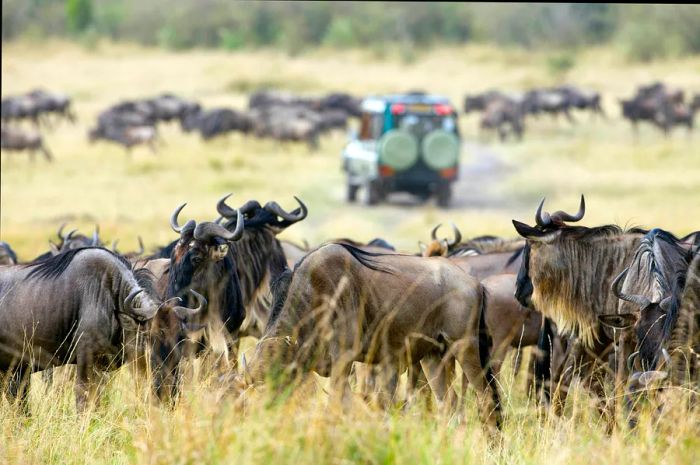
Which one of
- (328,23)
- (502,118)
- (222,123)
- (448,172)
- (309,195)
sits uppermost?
(328,23)

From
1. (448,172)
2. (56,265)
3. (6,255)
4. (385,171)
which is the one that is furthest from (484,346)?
(448,172)

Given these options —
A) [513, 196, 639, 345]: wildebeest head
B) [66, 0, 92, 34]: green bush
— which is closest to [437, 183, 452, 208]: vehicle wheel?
[513, 196, 639, 345]: wildebeest head

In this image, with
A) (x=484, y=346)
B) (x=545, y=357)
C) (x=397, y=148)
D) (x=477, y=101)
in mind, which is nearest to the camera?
(x=484, y=346)

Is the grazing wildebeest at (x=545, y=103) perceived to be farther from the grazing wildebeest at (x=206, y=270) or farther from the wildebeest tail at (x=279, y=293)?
the wildebeest tail at (x=279, y=293)

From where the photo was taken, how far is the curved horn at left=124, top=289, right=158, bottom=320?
6.89 metres

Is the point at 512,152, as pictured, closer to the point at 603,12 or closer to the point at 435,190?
the point at 435,190

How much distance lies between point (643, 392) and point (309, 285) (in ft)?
6.39

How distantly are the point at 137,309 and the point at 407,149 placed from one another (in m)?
15.5

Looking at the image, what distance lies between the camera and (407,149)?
22141mm

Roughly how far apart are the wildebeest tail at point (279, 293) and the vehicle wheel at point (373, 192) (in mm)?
16158

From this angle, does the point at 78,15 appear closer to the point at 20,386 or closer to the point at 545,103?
the point at 545,103

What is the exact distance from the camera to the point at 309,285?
22.2ft

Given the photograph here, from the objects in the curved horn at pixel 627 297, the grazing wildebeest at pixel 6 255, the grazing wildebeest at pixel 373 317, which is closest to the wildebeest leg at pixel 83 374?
the grazing wildebeest at pixel 373 317

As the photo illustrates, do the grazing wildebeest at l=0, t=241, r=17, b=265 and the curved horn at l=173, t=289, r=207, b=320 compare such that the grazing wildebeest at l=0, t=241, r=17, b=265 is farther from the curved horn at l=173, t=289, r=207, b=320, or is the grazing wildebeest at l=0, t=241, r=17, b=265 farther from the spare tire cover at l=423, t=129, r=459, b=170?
the spare tire cover at l=423, t=129, r=459, b=170
